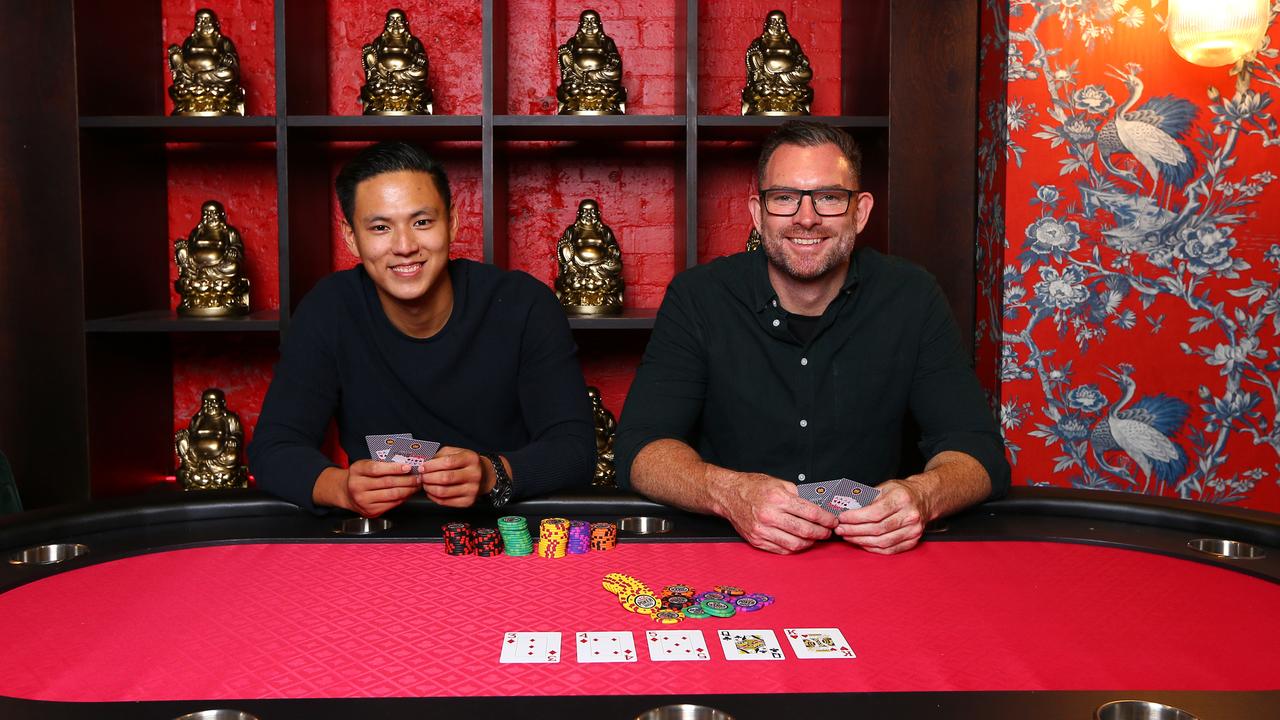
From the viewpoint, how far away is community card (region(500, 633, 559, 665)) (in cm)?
107

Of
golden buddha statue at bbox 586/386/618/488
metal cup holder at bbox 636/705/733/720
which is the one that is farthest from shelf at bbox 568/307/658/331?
metal cup holder at bbox 636/705/733/720

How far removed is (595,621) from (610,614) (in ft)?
0.10

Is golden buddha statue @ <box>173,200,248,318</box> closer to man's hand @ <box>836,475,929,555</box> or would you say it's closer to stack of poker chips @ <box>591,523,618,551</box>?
stack of poker chips @ <box>591,523,618,551</box>

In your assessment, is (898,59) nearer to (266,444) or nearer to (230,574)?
(266,444)

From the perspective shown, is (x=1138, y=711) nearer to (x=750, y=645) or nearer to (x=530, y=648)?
→ (x=750, y=645)

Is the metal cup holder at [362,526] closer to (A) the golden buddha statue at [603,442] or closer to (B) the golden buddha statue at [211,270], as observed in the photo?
(A) the golden buddha statue at [603,442]

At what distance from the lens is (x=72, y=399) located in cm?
296

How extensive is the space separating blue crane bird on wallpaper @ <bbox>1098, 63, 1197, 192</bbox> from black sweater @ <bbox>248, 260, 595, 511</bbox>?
1.45 m

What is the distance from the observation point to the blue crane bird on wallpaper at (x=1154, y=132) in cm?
254

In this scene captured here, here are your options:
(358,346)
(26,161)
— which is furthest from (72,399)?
(358,346)

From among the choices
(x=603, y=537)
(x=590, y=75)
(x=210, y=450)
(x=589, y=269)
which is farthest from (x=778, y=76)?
(x=210, y=450)

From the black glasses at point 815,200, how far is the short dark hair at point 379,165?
74 cm

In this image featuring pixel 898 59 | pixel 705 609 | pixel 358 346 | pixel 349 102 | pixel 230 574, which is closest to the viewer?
pixel 705 609

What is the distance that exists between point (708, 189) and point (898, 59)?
815mm
